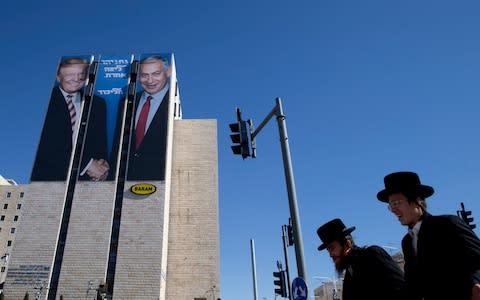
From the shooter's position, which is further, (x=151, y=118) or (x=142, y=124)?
(x=151, y=118)

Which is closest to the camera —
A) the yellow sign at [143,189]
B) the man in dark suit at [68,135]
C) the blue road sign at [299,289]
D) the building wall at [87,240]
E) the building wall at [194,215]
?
the blue road sign at [299,289]

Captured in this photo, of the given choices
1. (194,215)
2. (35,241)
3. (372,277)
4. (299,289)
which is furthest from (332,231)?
(194,215)

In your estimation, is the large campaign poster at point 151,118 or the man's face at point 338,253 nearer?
the man's face at point 338,253

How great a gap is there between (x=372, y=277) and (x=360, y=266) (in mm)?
160

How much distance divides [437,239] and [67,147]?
2429 inches

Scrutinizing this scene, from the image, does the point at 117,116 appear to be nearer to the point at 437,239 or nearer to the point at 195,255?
the point at 195,255

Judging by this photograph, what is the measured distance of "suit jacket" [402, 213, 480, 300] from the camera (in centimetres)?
239

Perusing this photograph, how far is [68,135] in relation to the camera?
192ft

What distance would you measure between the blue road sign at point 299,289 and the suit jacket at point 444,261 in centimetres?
504

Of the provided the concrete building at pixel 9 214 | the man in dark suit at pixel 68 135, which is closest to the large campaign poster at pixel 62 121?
the man in dark suit at pixel 68 135

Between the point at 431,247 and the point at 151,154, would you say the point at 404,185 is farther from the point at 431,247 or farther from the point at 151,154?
the point at 151,154

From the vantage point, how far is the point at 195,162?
6444 cm

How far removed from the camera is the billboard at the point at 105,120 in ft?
186

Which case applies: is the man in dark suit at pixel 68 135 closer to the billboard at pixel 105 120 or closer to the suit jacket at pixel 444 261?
the billboard at pixel 105 120
